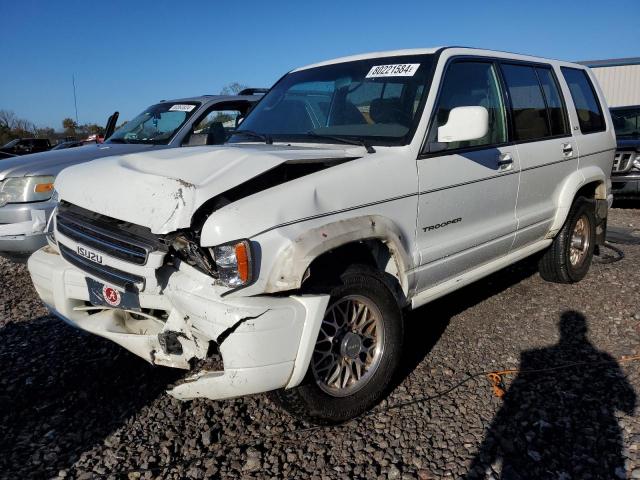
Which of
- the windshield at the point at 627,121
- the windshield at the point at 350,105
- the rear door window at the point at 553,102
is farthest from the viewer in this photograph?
the windshield at the point at 627,121

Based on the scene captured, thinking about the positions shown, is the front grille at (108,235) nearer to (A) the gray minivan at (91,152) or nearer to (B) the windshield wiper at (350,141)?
(B) the windshield wiper at (350,141)

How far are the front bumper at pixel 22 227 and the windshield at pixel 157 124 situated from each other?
175 centimetres

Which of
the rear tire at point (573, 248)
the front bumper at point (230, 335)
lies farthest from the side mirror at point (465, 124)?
the rear tire at point (573, 248)

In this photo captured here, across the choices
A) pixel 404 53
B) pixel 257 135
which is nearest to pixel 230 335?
pixel 257 135

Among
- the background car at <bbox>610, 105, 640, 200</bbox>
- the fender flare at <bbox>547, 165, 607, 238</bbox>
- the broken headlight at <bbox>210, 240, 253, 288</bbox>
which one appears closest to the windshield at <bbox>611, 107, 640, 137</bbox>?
the background car at <bbox>610, 105, 640, 200</bbox>

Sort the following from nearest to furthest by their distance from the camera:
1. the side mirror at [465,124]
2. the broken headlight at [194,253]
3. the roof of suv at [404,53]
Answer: the broken headlight at [194,253], the side mirror at [465,124], the roof of suv at [404,53]

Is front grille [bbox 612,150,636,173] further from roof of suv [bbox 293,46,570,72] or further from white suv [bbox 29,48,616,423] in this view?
white suv [bbox 29,48,616,423]

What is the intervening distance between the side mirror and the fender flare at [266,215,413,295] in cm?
66

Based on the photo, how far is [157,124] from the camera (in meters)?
6.53

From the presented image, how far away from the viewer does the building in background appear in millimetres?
26062

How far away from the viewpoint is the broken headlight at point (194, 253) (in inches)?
95.6

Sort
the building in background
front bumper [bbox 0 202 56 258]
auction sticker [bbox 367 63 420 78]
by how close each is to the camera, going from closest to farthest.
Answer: auction sticker [bbox 367 63 420 78]
front bumper [bbox 0 202 56 258]
the building in background

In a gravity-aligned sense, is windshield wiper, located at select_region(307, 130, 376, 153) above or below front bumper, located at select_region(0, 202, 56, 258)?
above

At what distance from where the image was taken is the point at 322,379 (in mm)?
2773
